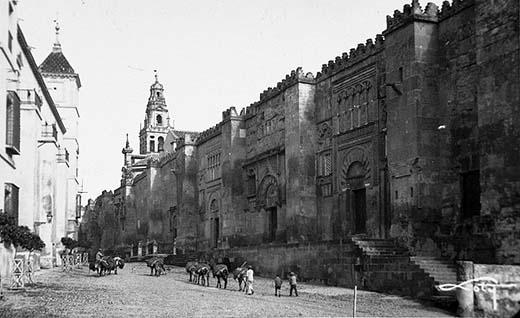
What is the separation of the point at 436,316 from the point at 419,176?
725cm

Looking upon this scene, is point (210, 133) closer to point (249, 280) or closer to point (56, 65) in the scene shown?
point (56, 65)

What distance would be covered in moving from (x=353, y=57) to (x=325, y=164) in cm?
511

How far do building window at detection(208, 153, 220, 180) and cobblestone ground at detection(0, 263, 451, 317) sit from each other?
65.7ft

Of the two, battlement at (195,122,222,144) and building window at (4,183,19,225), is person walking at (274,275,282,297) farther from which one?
battlement at (195,122,222,144)

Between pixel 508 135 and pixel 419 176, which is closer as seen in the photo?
pixel 508 135

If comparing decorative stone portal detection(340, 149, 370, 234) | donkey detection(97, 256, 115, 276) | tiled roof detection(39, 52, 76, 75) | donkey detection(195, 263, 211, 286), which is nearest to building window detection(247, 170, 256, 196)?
donkey detection(97, 256, 115, 276)

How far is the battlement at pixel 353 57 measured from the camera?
28.9m

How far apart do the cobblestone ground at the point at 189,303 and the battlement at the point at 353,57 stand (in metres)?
9.65

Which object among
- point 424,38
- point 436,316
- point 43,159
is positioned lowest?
point 436,316

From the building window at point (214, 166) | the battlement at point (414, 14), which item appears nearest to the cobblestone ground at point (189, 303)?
the battlement at point (414, 14)

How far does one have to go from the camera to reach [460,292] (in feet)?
56.1

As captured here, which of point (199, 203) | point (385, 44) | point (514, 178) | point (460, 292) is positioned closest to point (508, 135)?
point (514, 178)

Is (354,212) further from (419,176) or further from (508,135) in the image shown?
(508,135)

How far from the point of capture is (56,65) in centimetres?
5650
